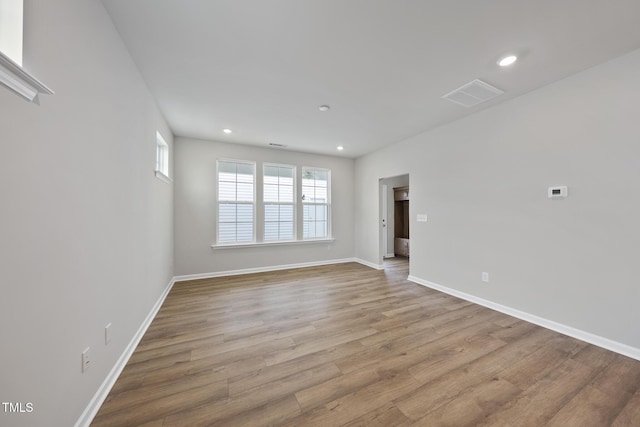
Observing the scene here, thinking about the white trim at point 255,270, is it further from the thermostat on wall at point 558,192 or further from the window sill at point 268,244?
the thermostat on wall at point 558,192

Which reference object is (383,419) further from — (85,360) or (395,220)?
(395,220)

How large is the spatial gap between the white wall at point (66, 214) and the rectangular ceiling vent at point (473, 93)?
3271 millimetres

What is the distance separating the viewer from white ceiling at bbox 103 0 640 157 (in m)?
1.56

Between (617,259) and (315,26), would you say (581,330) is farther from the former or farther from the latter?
(315,26)

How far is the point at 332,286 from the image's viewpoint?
3846 millimetres

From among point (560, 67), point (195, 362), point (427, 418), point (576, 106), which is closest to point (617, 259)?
point (576, 106)

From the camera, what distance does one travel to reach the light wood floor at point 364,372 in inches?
55.3

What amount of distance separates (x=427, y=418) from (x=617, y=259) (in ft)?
7.75

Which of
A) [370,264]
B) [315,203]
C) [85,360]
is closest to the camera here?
[85,360]

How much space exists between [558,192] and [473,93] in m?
1.43

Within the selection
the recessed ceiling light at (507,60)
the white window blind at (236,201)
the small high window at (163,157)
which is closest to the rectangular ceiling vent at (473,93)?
the recessed ceiling light at (507,60)

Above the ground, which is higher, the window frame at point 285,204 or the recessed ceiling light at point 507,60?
the recessed ceiling light at point 507,60

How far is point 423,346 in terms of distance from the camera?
2.12 metres

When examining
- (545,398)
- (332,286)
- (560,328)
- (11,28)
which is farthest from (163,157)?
(560,328)
